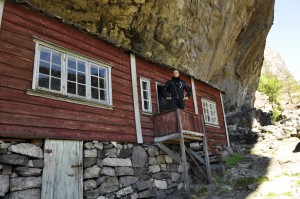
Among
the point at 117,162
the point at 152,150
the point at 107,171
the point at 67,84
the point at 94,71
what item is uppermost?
the point at 94,71

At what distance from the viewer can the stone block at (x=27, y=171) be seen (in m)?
5.43

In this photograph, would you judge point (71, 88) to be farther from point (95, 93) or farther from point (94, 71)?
point (94, 71)

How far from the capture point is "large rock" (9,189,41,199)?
17.0 ft

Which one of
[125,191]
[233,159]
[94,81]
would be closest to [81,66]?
[94,81]

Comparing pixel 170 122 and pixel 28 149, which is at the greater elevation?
pixel 170 122

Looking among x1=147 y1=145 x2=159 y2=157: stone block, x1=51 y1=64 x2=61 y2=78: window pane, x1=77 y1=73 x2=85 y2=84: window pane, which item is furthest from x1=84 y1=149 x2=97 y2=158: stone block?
x1=147 y1=145 x2=159 y2=157: stone block

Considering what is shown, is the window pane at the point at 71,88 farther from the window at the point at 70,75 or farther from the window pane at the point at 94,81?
the window pane at the point at 94,81

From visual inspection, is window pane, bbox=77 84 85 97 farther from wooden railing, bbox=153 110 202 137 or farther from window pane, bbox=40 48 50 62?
wooden railing, bbox=153 110 202 137

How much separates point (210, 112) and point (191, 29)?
6.65m

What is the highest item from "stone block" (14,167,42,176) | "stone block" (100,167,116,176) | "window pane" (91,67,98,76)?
"window pane" (91,67,98,76)

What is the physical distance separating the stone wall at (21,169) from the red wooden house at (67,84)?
10.0 inches

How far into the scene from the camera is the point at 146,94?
9617 mm

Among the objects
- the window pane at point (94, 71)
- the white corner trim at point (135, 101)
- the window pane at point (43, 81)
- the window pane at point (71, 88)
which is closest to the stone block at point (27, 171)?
the window pane at point (43, 81)

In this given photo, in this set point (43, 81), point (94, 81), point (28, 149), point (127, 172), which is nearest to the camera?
point (28, 149)
